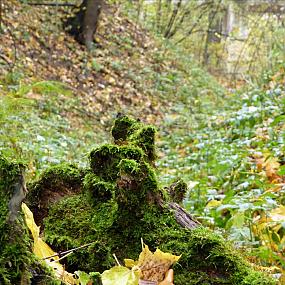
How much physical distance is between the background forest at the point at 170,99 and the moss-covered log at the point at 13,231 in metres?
0.21

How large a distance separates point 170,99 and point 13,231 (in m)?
12.4

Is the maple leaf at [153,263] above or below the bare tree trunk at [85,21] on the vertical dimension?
below

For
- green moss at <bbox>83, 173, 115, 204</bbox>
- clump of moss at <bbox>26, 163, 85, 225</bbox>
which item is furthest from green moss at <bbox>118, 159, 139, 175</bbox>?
clump of moss at <bbox>26, 163, 85, 225</bbox>

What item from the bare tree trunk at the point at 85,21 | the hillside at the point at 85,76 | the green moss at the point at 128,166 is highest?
the bare tree trunk at the point at 85,21

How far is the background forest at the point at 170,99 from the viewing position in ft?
14.5

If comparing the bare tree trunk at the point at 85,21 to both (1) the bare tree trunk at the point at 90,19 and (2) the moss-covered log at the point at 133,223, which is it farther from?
(2) the moss-covered log at the point at 133,223

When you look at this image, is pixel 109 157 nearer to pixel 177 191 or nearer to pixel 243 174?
pixel 177 191

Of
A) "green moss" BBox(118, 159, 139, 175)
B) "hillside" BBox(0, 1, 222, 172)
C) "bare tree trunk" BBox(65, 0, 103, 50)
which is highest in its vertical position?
"bare tree trunk" BBox(65, 0, 103, 50)

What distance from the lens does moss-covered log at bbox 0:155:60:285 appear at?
5.42 ft

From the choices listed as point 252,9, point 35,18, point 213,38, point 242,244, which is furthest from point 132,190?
point 213,38

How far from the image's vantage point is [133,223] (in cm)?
244

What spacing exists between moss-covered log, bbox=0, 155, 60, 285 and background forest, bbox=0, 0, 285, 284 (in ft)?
0.70

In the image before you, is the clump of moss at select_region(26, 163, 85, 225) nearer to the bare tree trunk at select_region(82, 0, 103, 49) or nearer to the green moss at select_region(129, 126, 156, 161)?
the green moss at select_region(129, 126, 156, 161)

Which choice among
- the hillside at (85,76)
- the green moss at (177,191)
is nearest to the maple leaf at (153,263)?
the green moss at (177,191)
